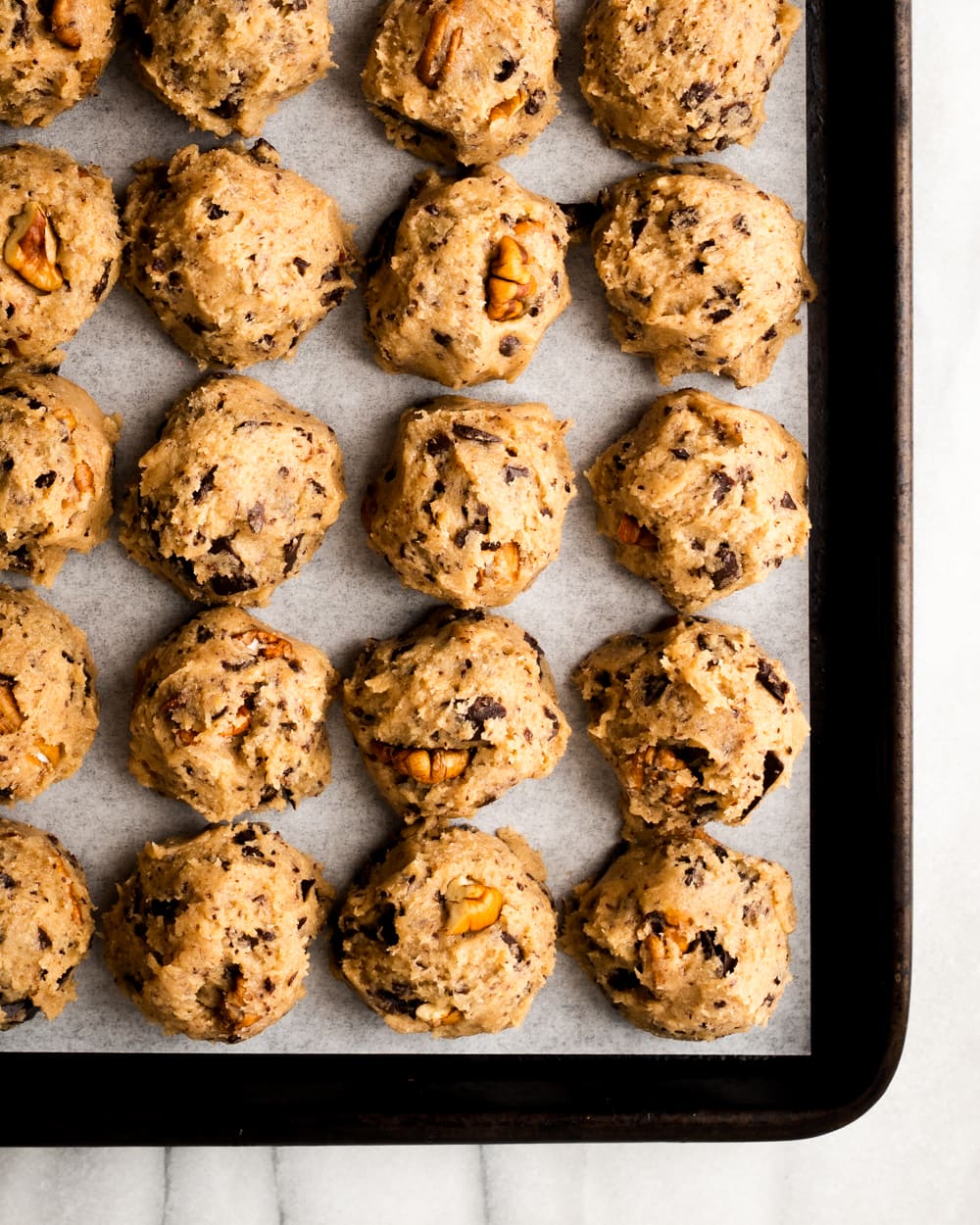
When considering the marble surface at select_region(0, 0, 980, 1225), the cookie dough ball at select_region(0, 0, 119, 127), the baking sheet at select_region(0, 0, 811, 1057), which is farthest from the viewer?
the marble surface at select_region(0, 0, 980, 1225)

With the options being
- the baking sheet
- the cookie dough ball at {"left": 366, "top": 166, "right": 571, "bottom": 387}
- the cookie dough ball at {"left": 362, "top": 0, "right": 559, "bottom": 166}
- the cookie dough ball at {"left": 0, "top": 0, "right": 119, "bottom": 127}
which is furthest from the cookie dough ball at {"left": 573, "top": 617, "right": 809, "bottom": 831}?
the cookie dough ball at {"left": 0, "top": 0, "right": 119, "bottom": 127}

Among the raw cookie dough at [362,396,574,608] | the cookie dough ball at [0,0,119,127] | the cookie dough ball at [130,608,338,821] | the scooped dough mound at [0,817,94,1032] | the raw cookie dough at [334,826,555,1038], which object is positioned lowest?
the scooped dough mound at [0,817,94,1032]

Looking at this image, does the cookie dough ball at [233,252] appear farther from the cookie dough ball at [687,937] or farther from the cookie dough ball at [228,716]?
the cookie dough ball at [687,937]

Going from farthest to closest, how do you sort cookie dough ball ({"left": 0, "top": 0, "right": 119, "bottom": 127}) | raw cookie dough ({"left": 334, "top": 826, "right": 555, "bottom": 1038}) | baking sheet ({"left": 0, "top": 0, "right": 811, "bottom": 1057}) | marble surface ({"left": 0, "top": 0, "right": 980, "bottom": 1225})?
marble surface ({"left": 0, "top": 0, "right": 980, "bottom": 1225})
baking sheet ({"left": 0, "top": 0, "right": 811, "bottom": 1057})
raw cookie dough ({"left": 334, "top": 826, "right": 555, "bottom": 1038})
cookie dough ball ({"left": 0, "top": 0, "right": 119, "bottom": 127})

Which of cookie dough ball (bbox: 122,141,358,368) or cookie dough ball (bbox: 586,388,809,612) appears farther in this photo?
cookie dough ball (bbox: 586,388,809,612)

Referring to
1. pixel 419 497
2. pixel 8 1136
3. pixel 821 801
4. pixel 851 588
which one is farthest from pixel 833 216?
pixel 8 1136

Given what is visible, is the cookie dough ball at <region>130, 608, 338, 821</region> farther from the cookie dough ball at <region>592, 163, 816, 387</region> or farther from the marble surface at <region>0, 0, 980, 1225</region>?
the cookie dough ball at <region>592, 163, 816, 387</region>

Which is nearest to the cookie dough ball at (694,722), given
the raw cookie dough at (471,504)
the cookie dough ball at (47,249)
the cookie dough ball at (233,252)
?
the raw cookie dough at (471,504)
